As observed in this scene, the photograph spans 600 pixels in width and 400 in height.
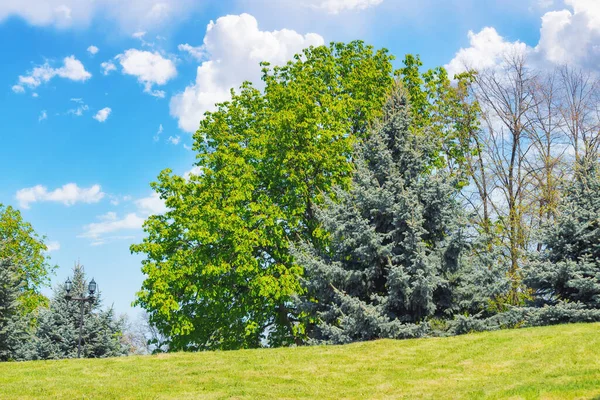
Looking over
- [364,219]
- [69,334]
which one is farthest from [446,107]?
[69,334]

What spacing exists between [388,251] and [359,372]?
17.7ft

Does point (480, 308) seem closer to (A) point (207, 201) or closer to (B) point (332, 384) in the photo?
(B) point (332, 384)

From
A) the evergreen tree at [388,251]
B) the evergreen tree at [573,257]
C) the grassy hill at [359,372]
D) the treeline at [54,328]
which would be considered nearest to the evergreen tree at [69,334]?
the treeline at [54,328]

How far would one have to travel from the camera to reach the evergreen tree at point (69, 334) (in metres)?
29.4

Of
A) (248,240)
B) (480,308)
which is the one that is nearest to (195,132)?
(248,240)

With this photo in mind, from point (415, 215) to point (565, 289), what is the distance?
545cm

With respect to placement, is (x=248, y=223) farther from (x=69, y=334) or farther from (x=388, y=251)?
(x=69, y=334)

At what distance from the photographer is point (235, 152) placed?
25484 mm

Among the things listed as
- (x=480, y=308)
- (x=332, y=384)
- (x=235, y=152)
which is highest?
(x=235, y=152)

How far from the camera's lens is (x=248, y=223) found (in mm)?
22609

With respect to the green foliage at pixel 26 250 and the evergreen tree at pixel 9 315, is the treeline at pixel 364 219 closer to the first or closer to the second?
the evergreen tree at pixel 9 315

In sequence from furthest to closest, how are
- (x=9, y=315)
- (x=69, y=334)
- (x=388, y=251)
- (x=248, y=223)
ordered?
1. (x=69, y=334)
2. (x=9, y=315)
3. (x=248, y=223)
4. (x=388, y=251)

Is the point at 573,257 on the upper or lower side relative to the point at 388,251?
lower

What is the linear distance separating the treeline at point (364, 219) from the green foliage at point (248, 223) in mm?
87
